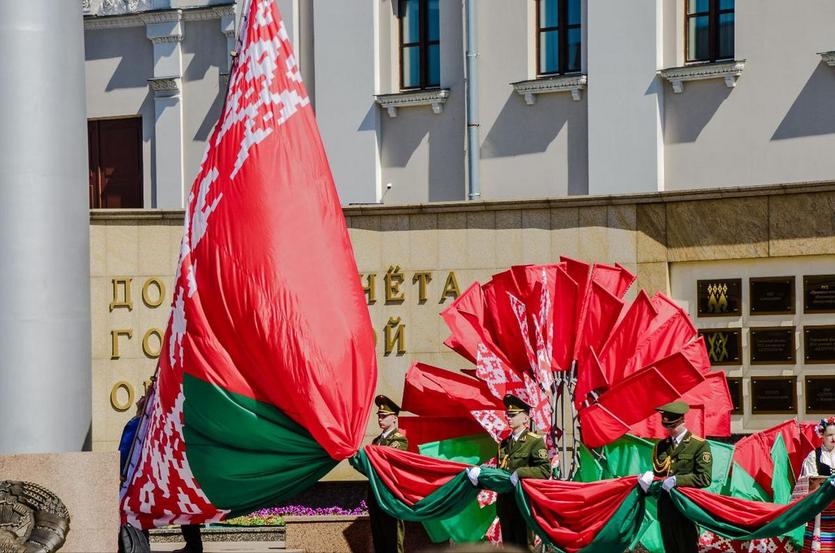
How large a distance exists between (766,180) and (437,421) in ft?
17.8

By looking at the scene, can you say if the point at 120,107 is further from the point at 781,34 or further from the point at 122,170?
the point at 781,34

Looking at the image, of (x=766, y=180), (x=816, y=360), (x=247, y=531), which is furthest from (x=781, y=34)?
(x=247, y=531)

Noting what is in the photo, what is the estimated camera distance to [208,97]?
21.6 meters

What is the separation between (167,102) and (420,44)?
351cm

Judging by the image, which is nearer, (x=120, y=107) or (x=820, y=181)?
(x=820, y=181)

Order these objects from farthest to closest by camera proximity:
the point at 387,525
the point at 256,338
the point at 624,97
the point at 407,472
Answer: the point at 624,97 < the point at 387,525 < the point at 407,472 < the point at 256,338

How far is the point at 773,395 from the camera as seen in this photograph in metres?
16.8

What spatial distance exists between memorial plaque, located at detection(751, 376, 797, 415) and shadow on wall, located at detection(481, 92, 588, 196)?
337 centimetres

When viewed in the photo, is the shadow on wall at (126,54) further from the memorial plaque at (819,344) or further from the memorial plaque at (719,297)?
the memorial plaque at (819,344)

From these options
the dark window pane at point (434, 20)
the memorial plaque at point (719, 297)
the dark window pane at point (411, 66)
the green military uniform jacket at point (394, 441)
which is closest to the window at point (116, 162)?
the dark window pane at point (411, 66)

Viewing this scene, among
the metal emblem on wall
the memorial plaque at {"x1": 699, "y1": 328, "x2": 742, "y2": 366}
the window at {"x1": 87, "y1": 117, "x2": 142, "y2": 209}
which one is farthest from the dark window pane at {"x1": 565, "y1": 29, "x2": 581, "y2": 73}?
the metal emblem on wall

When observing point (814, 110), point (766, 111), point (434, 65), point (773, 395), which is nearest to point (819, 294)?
point (773, 395)

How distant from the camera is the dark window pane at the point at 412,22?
66.8 feet

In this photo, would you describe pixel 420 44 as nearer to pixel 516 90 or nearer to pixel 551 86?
pixel 516 90
